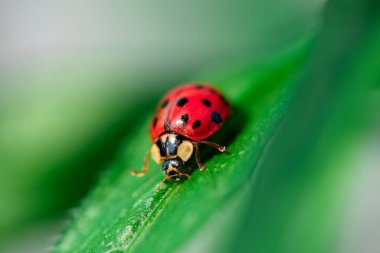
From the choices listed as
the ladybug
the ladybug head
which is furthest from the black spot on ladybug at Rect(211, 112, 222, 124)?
the ladybug head

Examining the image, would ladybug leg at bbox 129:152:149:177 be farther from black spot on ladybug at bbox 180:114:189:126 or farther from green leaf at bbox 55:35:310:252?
black spot on ladybug at bbox 180:114:189:126

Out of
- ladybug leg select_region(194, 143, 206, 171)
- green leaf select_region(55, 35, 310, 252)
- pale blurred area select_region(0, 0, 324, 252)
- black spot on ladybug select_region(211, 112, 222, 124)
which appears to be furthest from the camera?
pale blurred area select_region(0, 0, 324, 252)

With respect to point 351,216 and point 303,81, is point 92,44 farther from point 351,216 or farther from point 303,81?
point 303,81

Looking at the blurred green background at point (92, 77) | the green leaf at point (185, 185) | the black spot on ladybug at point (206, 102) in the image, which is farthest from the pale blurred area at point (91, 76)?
the black spot on ladybug at point (206, 102)

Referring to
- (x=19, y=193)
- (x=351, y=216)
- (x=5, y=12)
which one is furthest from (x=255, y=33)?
(x=5, y=12)

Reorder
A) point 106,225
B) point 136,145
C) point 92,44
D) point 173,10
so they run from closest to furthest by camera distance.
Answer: point 106,225 → point 136,145 → point 173,10 → point 92,44

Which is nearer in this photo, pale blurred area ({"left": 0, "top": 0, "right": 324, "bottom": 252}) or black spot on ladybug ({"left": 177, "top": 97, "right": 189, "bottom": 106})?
black spot on ladybug ({"left": 177, "top": 97, "right": 189, "bottom": 106})
